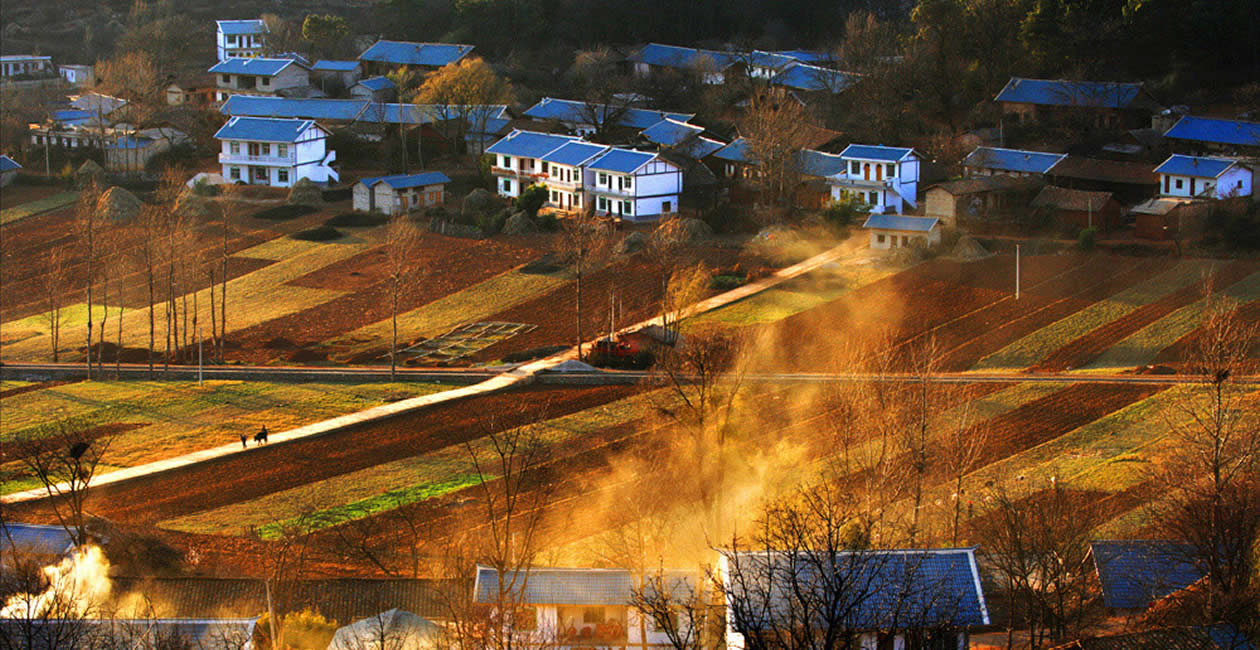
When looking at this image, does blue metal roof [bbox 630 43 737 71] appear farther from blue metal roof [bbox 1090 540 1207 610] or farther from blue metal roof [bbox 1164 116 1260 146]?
blue metal roof [bbox 1090 540 1207 610]

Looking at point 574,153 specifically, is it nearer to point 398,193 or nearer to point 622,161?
point 622,161

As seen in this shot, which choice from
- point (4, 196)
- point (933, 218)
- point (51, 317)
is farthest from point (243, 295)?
point (933, 218)

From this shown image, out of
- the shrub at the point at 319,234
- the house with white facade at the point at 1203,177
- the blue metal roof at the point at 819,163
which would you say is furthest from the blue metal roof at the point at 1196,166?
the shrub at the point at 319,234

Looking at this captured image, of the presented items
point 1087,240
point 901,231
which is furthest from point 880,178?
point 1087,240

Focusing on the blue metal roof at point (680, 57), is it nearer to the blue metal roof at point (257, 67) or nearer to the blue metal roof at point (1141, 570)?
the blue metal roof at point (257, 67)

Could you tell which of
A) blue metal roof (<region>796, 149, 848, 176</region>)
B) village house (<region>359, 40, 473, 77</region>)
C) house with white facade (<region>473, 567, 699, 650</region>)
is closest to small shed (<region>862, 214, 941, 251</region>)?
blue metal roof (<region>796, 149, 848, 176</region>)

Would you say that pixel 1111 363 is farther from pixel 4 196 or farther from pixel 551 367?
pixel 4 196
